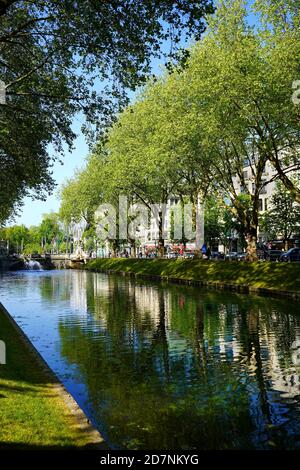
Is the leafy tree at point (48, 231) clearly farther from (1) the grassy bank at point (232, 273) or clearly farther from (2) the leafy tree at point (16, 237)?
(1) the grassy bank at point (232, 273)

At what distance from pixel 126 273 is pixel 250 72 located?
40.0m

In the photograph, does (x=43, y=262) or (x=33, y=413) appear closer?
(x=33, y=413)

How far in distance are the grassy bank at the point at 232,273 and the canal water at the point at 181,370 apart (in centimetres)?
625

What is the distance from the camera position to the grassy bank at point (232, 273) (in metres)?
32.2

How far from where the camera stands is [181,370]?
1292cm

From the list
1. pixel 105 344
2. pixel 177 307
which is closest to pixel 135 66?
pixel 105 344

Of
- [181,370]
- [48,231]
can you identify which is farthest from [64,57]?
[48,231]

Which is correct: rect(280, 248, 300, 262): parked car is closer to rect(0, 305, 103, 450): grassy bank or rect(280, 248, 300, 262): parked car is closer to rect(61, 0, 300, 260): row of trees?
rect(61, 0, 300, 260): row of trees

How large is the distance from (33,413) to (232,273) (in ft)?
109

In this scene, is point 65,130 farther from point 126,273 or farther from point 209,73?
point 126,273

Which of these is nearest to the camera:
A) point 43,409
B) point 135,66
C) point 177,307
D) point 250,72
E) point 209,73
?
point 43,409

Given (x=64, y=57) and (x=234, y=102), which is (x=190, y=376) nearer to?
(x=64, y=57)

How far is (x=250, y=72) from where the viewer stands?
99.3ft

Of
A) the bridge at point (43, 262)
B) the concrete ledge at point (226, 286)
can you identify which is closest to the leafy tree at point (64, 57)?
the concrete ledge at point (226, 286)
